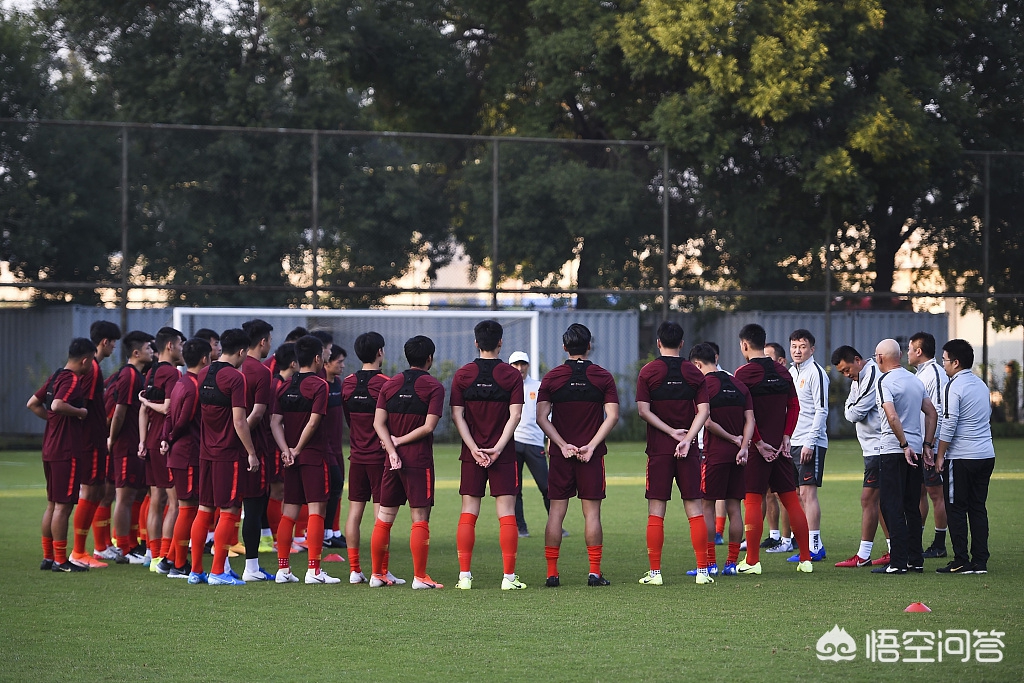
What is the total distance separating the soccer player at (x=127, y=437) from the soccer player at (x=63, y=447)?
13.2 inches

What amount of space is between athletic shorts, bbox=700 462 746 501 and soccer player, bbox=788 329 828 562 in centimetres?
117

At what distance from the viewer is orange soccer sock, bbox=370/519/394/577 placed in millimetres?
8469

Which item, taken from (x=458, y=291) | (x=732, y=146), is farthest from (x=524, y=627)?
(x=732, y=146)

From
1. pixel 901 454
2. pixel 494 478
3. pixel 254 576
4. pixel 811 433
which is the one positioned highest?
pixel 811 433

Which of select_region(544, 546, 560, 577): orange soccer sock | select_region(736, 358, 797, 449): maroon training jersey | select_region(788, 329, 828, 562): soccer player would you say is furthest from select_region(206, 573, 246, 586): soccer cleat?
select_region(788, 329, 828, 562): soccer player

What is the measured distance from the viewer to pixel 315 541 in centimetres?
883

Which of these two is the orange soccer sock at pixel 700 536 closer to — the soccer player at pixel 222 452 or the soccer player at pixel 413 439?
the soccer player at pixel 413 439

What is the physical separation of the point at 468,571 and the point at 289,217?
1509cm

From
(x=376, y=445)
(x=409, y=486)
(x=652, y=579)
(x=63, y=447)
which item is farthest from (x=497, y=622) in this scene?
(x=63, y=447)

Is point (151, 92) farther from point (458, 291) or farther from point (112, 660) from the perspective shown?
point (112, 660)

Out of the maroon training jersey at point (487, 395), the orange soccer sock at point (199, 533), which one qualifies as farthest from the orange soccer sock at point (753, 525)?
the orange soccer sock at point (199, 533)

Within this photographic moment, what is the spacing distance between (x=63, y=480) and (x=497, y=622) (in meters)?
4.10

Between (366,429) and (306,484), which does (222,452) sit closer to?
(306,484)

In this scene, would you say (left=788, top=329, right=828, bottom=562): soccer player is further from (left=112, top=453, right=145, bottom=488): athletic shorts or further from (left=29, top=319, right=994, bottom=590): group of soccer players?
(left=112, top=453, right=145, bottom=488): athletic shorts
